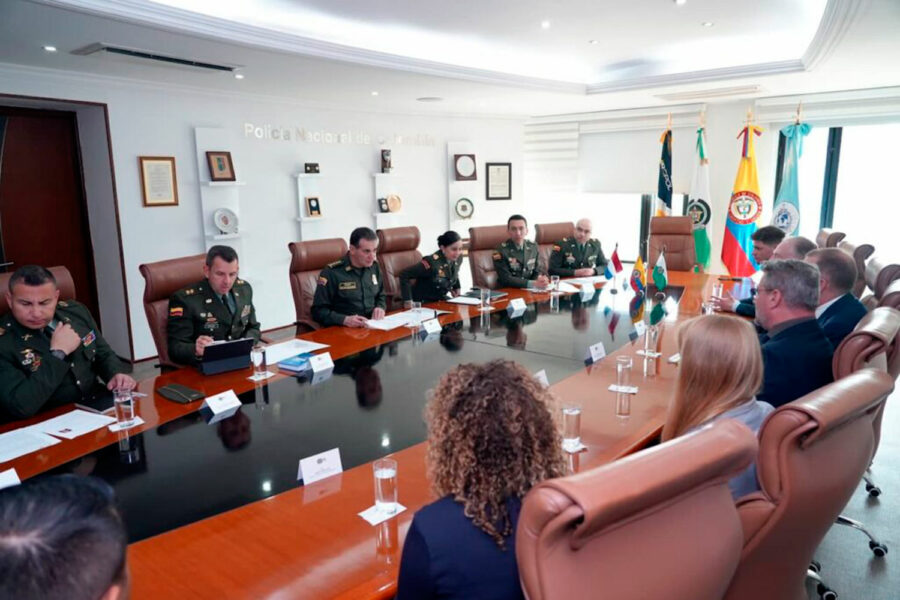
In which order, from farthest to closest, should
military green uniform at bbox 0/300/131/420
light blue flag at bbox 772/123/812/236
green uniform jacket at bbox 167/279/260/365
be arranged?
light blue flag at bbox 772/123/812/236
green uniform jacket at bbox 167/279/260/365
military green uniform at bbox 0/300/131/420

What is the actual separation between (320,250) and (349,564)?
10.3ft

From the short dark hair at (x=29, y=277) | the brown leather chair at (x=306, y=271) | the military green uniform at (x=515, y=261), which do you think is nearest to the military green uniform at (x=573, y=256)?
the military green uniform at (x=515, y=261)

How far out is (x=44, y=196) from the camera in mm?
5105

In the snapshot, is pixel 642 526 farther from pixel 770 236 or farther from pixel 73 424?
pixel 770 236

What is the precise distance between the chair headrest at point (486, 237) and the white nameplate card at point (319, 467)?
3621mm

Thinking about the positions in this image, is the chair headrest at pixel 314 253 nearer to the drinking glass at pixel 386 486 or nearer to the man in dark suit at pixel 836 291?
the drinking glass at pixel 386 486

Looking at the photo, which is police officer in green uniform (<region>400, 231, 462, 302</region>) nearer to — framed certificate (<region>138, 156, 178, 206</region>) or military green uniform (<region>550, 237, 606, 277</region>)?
military green uniform (<region>550, 237, 606, 277</region>)

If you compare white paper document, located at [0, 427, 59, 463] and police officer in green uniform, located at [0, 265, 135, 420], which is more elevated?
police officer in green uniform, located at [0, 265, 135, 420]

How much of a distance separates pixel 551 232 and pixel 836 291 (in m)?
3.13

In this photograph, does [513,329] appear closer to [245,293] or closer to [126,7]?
[245,293]

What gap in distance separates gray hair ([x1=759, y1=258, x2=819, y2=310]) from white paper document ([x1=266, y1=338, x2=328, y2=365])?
202cm

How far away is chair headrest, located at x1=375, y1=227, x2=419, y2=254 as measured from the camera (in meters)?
4.89

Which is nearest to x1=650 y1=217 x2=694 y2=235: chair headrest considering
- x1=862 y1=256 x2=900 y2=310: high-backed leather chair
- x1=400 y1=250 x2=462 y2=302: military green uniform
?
x1=862 y1=256 x2=900 y2=310: high-backed leather chair

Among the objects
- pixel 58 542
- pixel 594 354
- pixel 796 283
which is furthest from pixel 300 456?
pixel 796 283
